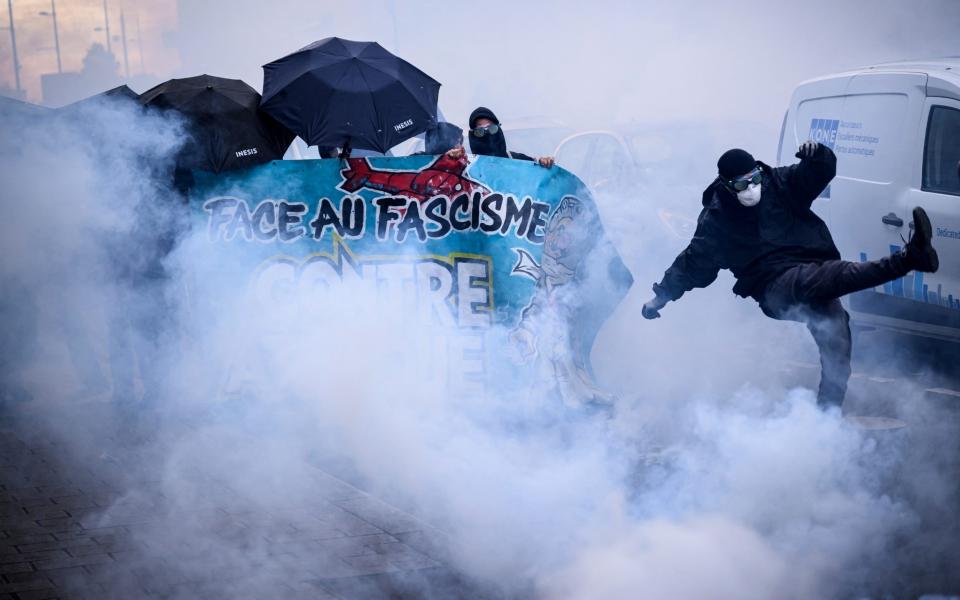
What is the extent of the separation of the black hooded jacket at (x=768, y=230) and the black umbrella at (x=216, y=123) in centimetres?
275

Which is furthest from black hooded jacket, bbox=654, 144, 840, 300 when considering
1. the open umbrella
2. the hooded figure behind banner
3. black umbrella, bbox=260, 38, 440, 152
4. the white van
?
the open umbrella

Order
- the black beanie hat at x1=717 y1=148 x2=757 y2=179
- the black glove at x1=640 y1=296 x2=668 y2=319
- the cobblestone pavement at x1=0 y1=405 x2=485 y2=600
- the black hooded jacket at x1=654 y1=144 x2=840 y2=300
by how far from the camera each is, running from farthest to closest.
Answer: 1. the black glove at x1=640 y1=296 x2=668 y2=319
2. the black hooded jacket at x1=654 y1=144 x2=840 y2=300
3. the black beanie hat at x1=717 y1=148 x2=757 y2=179
4. the cobblestone pavement at x1=0 y1=405 x2=485 y2=600

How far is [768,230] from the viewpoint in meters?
5.79

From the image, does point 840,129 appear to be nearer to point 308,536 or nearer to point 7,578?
point 308,536

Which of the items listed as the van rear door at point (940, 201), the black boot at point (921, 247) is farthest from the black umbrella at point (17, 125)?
the van rear door at point (940, 201)

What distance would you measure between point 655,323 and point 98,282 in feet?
13.9

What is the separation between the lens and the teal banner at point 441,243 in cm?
636

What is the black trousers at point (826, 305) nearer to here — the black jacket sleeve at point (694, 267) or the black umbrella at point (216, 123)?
the black jacket sleeve at point (694, 267)

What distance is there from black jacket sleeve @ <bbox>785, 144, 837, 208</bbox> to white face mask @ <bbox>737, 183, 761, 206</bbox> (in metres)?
0.20

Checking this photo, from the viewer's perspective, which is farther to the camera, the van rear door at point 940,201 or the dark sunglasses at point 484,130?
the dark sunglasses at point 484,130

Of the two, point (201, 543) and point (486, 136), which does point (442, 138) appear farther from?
point (201, 543)

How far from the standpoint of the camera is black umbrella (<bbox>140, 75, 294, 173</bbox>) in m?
6.35

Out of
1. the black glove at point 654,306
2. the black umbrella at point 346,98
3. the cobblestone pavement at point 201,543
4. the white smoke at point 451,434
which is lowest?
the cobblestone pavement at point 201,543

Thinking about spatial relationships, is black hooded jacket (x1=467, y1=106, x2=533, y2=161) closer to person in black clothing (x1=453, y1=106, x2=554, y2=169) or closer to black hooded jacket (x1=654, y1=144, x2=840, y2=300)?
person in black clothing (x1=453, y1=106, x2=554, y2=169)
